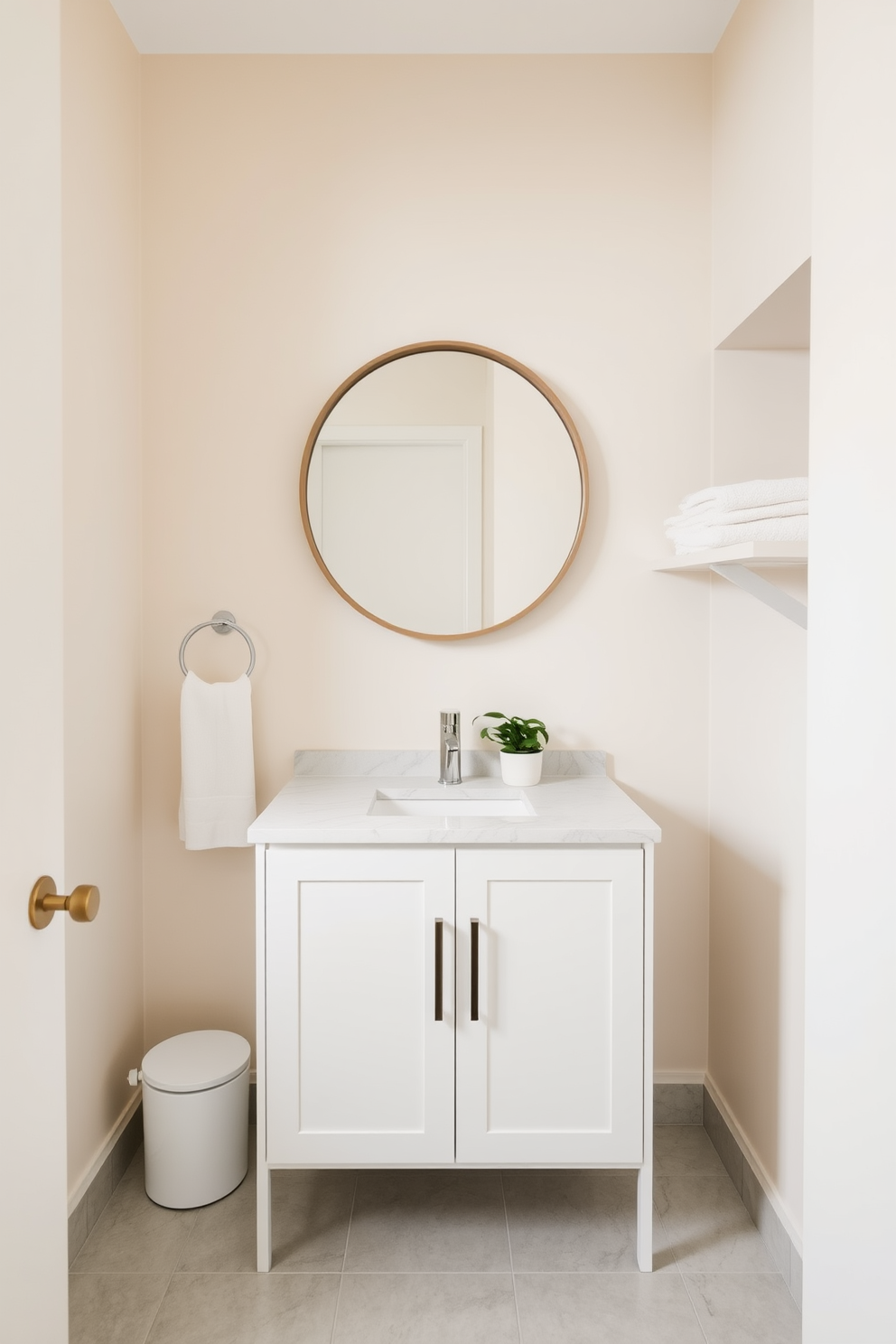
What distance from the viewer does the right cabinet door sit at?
1.68 meters

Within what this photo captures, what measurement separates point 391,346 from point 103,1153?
1.92 metres

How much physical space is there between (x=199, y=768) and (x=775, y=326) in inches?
63.6

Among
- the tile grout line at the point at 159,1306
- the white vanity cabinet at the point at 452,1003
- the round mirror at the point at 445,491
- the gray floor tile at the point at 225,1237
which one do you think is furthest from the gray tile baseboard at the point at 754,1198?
the round mirror at the point at 445,491

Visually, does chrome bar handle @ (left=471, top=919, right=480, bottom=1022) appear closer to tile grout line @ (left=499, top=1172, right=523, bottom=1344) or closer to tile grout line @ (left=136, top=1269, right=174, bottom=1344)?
tile grout line @ (left=499, top=1172, right=523, bottom=1344)

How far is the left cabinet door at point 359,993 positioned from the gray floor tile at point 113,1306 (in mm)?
321

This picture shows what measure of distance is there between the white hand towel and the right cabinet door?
666mm

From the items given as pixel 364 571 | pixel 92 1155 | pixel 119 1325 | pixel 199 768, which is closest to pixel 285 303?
pixel 364 571

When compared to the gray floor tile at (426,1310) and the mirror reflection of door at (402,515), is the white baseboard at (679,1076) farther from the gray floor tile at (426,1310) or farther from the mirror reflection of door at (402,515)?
the mirror reflection of door at (402,515)

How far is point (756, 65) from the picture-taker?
72.2 inches

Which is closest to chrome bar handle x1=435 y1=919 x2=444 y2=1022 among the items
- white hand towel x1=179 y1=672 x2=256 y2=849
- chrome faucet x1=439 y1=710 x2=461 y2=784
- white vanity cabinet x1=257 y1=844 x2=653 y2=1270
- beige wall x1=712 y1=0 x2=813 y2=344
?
white vanity cabinet x1=257 y1=844 x2=653 y2=1270

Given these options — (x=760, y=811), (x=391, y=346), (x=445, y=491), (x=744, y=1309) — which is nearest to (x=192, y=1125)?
(x=744, y=1309)

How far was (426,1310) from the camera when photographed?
5.29ft

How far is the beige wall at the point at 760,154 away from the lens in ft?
5.23

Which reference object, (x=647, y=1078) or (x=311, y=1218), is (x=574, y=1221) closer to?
(x=647, y=1078)
